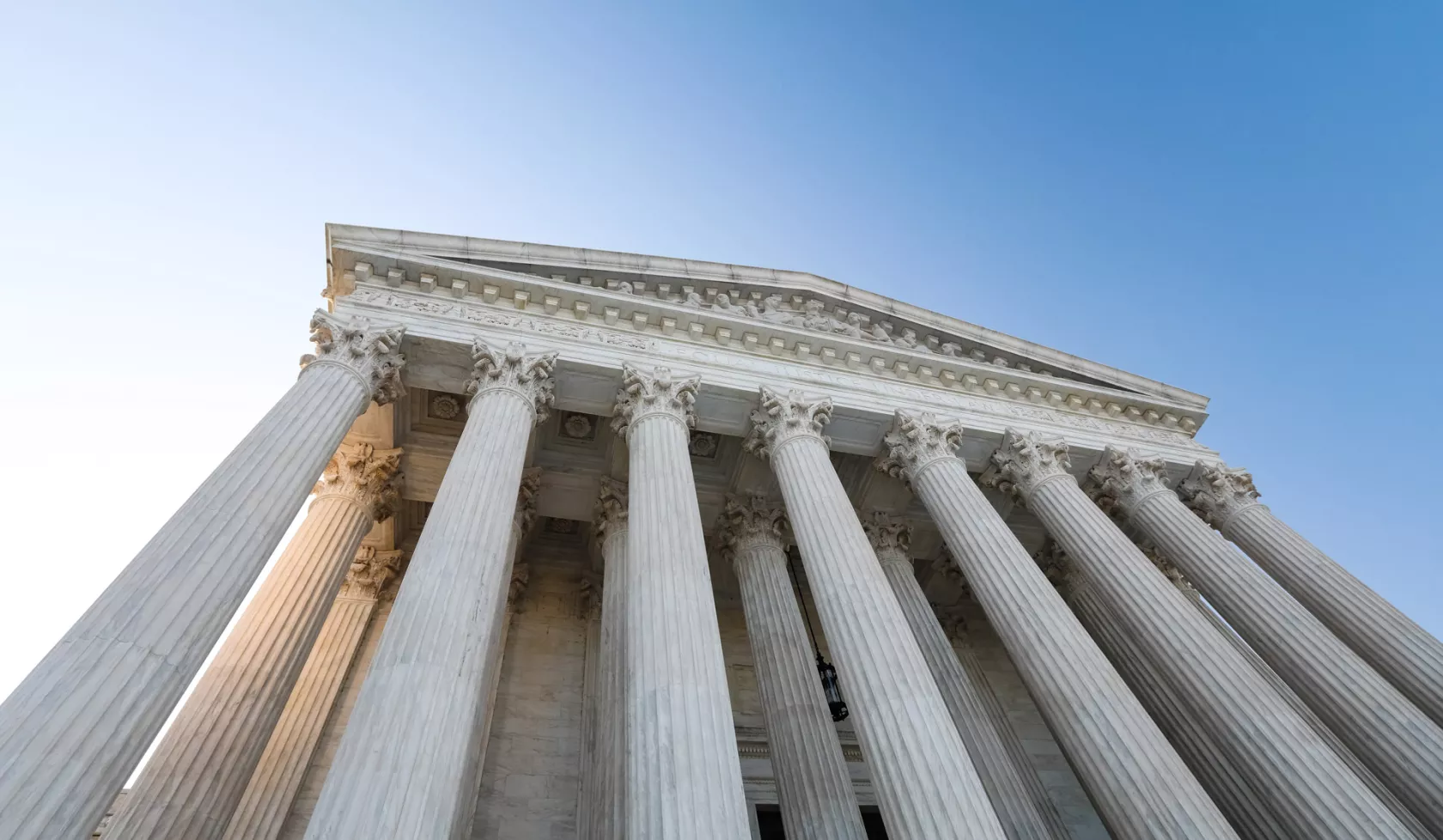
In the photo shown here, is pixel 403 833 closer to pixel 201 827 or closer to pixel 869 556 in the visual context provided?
pixel 201 827

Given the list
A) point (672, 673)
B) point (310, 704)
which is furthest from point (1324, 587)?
point (310, 704)

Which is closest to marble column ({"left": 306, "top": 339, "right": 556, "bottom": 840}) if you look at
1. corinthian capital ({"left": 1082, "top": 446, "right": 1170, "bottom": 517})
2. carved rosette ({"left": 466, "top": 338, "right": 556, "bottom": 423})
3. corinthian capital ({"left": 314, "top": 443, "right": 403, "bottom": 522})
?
carved rosette ({"left": 466, "top": 338, "right": 556, "bottom": 423})

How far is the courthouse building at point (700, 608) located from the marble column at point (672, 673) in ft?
0.17

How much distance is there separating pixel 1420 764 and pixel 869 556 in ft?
30.7

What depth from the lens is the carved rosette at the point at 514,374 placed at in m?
14.3

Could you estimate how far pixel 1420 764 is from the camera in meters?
12.0

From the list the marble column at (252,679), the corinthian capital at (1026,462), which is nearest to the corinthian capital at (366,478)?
the marble column at (252,679)

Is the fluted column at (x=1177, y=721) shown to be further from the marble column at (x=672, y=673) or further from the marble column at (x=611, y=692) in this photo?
the marble column at (x=611, y=692)

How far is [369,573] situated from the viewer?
17.4 m

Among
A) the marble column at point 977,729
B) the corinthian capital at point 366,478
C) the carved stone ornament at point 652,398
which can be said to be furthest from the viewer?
the corinthian capital at point 366,478

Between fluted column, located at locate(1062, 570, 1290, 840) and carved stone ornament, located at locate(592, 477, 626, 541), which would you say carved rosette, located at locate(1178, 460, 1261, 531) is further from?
carved stone ornament, located at locate(592, 477, 626, 541)

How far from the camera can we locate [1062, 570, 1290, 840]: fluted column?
12930 mm

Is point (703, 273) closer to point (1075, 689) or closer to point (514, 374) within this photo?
point (514, 374)

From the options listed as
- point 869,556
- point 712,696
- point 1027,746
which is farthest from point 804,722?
point 1027,746
